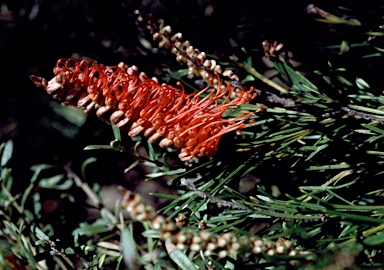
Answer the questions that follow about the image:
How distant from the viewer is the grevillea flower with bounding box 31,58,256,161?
44cm

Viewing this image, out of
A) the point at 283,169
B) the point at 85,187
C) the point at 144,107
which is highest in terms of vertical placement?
the point at 144,107

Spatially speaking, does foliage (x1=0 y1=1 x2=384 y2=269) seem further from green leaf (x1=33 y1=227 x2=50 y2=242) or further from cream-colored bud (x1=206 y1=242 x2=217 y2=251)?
cream-colored bud (x1=206 y1=242 x2=217 y2=251)

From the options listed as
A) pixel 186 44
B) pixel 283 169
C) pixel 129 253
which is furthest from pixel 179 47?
pixel 129 253

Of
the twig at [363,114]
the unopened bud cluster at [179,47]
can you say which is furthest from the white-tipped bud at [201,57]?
the twig at [363,114]

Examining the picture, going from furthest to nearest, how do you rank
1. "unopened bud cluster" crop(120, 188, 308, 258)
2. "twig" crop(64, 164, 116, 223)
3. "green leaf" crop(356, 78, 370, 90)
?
"twig" crop(64, 164, 116, 223) < "green leaf" crop(356, 78, 370, 90) < "unopened bud cluster" crop(120, 188, 308, 258)

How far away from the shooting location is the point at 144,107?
458 mm

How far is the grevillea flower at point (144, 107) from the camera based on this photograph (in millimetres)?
440

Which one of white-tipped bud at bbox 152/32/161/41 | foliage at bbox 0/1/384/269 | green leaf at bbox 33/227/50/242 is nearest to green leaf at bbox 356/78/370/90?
foliage at bbox 0/1/384/269

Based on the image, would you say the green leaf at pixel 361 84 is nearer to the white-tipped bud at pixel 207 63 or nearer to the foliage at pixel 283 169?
the foliage at pixel 283 169

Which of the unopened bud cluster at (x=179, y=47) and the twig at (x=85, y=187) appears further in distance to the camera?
the twig at (x=85, y=187)

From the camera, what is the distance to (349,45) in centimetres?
57

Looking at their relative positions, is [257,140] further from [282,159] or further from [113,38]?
[113,38]

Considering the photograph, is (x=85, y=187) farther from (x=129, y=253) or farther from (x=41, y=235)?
(x=129, y=253)

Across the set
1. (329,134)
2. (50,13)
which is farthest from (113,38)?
(329,134)
